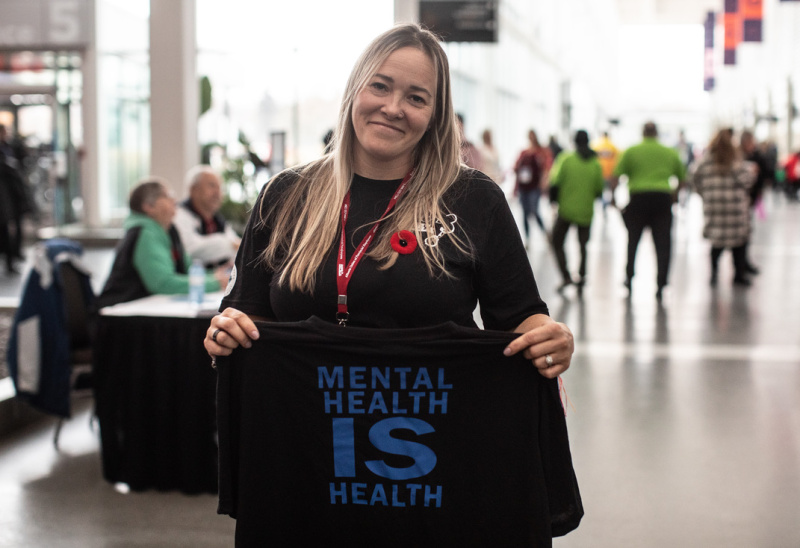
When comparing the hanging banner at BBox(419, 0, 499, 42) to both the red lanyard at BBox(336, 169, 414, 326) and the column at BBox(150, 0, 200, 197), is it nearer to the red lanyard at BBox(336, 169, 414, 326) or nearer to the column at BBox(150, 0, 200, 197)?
the column at BBox(150, 0, 200, 197)

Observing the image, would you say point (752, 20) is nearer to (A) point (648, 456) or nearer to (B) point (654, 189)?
(B) point (654, 189)

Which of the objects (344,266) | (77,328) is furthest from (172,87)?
(344,266)

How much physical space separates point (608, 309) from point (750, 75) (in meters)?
42.1

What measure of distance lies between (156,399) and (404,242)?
279 centimetres

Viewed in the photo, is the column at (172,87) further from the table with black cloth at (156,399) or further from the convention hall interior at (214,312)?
the table with black cloth at (156,399)

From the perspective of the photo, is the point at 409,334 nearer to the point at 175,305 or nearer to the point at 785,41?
the point at 175,305

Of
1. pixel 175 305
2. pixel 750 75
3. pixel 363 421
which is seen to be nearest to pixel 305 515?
pixel 363 421

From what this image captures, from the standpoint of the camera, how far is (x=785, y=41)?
3612 centimetres

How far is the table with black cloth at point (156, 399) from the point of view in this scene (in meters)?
4.37

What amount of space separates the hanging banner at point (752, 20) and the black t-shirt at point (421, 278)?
27460 mm

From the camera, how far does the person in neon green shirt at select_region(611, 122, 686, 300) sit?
A: 1000 cm

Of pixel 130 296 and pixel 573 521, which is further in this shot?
pixel 130 296

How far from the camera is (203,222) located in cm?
598

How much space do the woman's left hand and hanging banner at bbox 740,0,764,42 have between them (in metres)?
27.6
